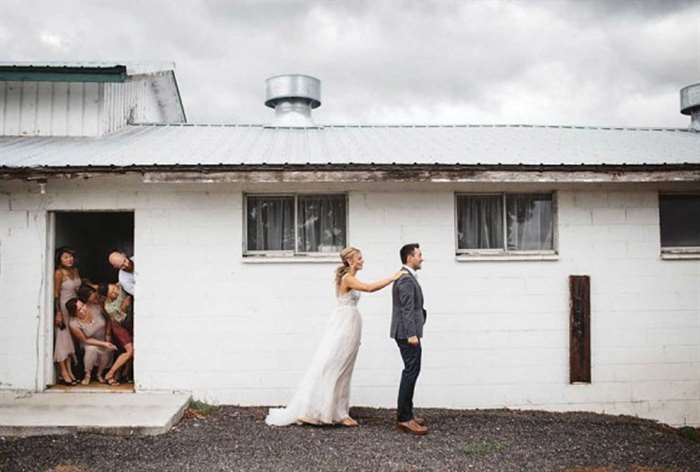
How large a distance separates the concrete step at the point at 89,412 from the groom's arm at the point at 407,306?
2.82 meters

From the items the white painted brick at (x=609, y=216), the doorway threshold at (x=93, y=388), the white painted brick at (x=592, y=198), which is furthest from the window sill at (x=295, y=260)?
the white painted brick at (x=609, y=216)

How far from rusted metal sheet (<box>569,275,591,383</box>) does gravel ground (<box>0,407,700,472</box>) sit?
3.19 ft

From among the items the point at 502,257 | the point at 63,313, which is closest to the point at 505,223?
the point at 502,257

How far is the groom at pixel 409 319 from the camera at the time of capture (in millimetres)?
6898

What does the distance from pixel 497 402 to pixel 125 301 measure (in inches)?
204

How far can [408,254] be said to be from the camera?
6.99 m

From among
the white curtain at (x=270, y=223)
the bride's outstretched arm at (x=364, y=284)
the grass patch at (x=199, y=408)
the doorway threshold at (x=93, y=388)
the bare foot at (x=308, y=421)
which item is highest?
the white curtain at (x=270, y=223)

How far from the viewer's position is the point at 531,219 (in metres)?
9.10

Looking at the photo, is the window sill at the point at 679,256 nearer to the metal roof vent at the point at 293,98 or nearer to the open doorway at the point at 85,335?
the metal roof vent at the point at 293,98

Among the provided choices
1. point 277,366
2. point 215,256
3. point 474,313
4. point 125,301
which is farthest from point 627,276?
point 125,301

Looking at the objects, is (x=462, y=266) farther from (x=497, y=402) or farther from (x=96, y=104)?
(x=96, y=104)

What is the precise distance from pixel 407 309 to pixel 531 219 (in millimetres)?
3064

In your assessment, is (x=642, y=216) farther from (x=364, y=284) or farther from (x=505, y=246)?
(x=364, y=284)

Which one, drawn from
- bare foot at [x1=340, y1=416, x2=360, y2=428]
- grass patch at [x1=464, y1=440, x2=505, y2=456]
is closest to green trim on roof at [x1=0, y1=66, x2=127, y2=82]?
bare foot at [x1=340, y1=416, x2=360, y2=428]
